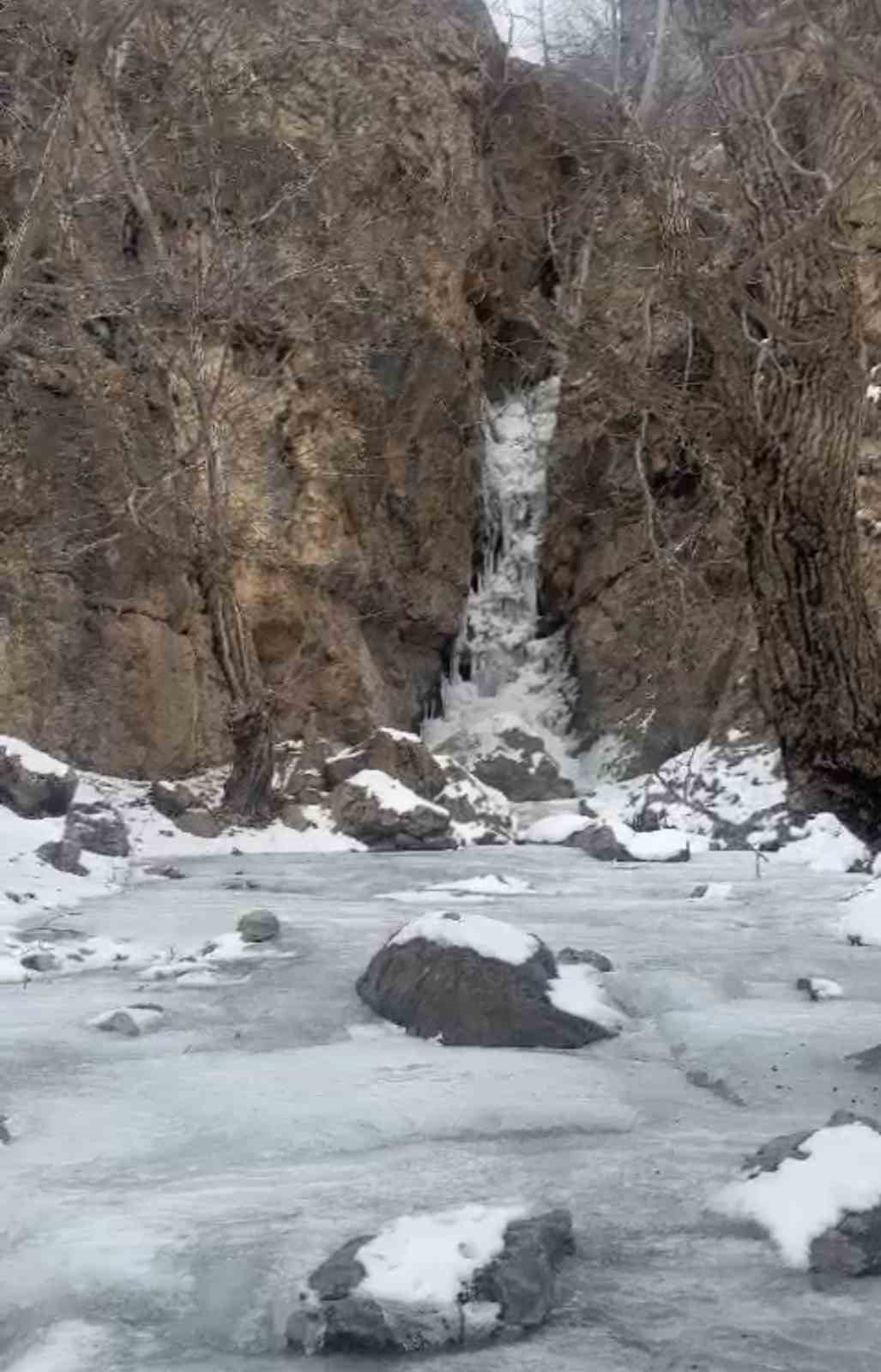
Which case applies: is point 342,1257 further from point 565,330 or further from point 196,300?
point 196,300

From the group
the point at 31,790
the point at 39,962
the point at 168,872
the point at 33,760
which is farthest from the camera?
the point at 33,760

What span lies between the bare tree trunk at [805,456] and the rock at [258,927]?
90.7 inches

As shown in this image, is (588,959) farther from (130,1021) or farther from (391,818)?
(391,818)

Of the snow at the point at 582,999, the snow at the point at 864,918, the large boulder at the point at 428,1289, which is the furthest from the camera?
the snow at the point at 864,918

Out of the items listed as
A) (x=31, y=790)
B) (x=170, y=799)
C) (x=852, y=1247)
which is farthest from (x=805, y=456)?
(x=170, y=799)

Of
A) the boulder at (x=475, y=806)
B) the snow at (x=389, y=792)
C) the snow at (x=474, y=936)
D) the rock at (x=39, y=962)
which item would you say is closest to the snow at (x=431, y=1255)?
the snow at (x=474, y=936)

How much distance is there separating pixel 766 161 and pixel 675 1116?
9.35 ft

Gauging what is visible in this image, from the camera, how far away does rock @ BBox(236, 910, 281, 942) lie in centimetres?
557

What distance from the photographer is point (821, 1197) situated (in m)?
2.43

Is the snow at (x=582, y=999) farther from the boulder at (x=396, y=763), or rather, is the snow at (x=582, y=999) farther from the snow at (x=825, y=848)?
the boulder at (x=396, y=763)

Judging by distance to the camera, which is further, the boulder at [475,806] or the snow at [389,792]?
the boulder at [475,806]

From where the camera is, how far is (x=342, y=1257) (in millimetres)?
2191

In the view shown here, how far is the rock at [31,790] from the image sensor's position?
1009 cm

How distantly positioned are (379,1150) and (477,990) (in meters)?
1.06
